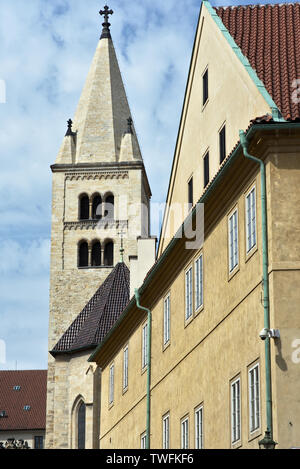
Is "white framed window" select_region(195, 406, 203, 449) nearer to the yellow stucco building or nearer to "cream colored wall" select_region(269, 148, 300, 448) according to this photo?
the yellow stucco building

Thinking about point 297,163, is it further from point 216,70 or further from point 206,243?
point 216,70

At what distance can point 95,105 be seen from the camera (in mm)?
95938

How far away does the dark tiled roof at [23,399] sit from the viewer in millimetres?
98375

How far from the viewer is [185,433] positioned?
25641 mm

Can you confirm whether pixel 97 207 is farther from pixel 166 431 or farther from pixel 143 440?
pixel 166 431

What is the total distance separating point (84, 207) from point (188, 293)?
64.0m

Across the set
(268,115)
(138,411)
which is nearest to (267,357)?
(268,115)

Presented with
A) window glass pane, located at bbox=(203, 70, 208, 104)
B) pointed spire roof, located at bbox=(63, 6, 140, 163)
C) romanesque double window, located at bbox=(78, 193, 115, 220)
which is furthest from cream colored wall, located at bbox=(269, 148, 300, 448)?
pointed spire roof, located at bbox=(63, 6, 140, 163)

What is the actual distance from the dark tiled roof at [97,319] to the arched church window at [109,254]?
927 inches

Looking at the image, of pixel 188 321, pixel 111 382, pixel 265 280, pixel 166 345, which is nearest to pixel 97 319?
pixel 111 382

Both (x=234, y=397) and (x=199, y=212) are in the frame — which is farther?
(x=199, y=212)

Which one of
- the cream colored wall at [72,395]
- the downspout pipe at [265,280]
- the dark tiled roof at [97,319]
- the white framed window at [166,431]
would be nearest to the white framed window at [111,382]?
the white framed window at [166,431]

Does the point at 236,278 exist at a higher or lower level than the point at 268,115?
lower
